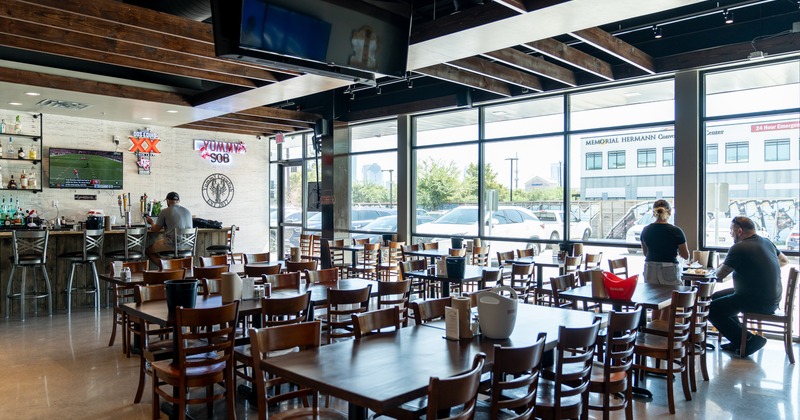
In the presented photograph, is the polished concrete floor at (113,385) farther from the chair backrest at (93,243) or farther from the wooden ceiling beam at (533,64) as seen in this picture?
the wooden ceiling beam at (533,64)

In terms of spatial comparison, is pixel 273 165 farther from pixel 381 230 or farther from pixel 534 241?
pixel 534 241

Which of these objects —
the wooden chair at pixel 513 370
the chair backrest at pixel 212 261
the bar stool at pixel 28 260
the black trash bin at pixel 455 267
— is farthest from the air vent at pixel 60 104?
the wooden chair at pixel 513 370

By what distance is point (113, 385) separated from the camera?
470cm

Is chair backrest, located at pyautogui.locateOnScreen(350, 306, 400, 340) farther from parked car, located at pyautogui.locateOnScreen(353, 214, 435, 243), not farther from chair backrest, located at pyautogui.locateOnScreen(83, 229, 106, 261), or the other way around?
parked car, located at pyautogui.locateOnScreen(353, 214, 435, 243)

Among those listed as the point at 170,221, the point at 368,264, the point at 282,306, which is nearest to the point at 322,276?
the point at 282,306

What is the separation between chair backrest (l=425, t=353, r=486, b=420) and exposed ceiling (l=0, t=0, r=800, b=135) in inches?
125

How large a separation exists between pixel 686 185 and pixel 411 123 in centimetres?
498

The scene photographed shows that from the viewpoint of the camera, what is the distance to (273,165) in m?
13.4

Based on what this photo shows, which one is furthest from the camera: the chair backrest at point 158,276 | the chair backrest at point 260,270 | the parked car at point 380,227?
the parked car at point 380,227

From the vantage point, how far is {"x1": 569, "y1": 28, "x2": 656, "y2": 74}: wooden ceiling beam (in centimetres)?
582

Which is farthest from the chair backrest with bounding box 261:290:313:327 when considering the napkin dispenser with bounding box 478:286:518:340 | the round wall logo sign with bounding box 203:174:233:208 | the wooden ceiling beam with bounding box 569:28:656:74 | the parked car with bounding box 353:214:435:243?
the round wall logo sign with bounding box 203:174:233:208

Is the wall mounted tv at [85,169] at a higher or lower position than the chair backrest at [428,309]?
higher

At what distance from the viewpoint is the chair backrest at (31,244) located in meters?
7.25

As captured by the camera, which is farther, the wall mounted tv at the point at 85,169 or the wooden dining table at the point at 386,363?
the wall mounted tv at the point at 85,169
